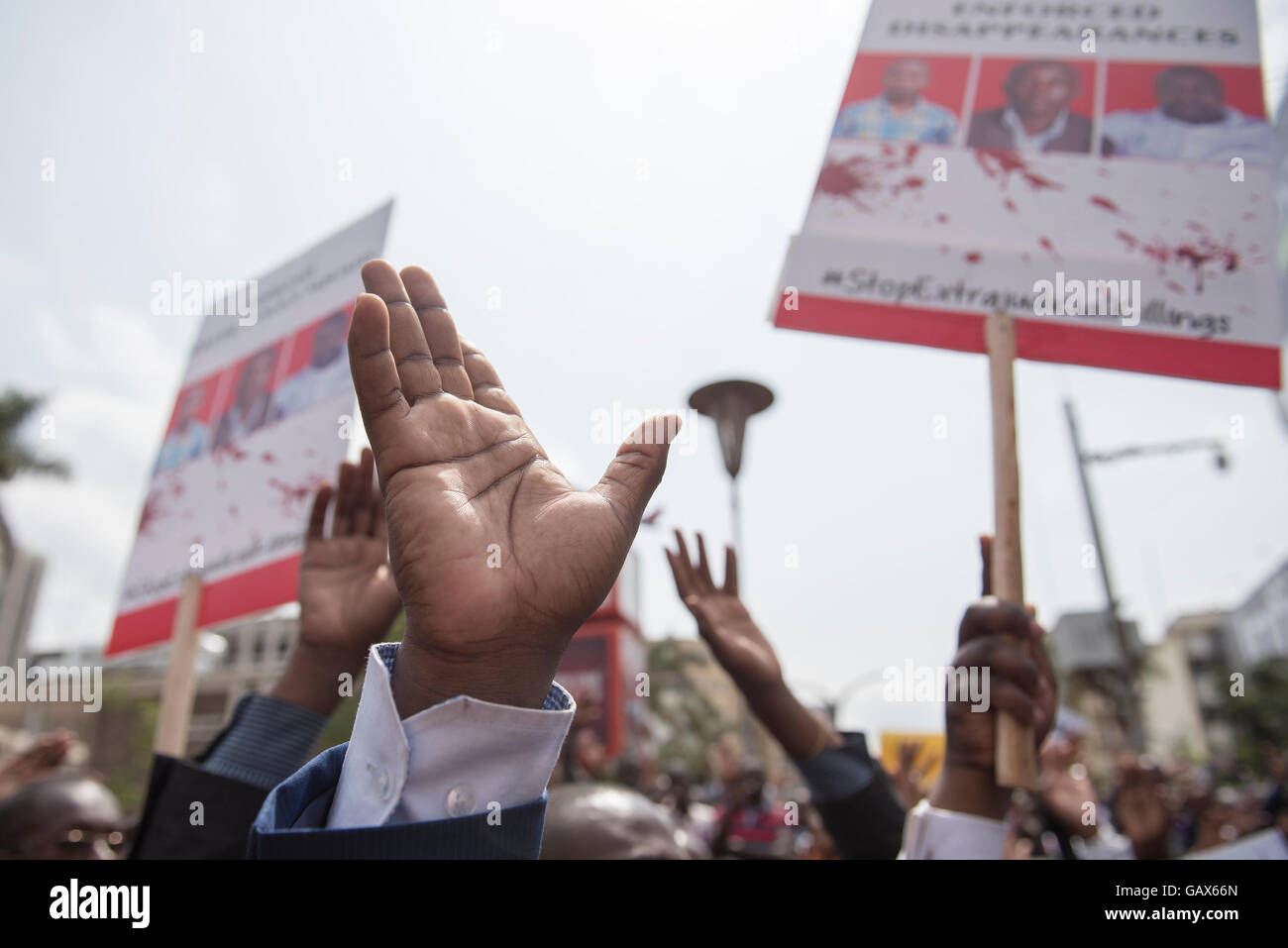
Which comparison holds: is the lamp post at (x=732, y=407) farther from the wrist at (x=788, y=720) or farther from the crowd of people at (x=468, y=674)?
the wrist at (x=788, y=720)

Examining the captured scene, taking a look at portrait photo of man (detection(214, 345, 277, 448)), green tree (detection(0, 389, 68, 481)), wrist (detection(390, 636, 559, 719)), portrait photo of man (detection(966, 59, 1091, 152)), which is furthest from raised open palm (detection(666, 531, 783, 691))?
green tree (detection(0, 389, 68, 481))

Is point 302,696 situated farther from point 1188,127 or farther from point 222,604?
point 1188,127

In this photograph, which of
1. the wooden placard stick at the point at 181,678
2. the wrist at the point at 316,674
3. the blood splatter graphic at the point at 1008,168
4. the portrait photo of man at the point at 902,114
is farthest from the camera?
the wooden placard stick at the point at 181,678

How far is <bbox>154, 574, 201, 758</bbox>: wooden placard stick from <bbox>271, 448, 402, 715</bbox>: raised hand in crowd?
2.91ft

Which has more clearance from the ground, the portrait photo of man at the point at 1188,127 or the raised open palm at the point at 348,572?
the portrait photo of man at the point at 1188,127

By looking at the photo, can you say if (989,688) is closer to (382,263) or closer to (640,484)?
(640,484)

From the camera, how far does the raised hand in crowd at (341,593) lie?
2035 millimetres

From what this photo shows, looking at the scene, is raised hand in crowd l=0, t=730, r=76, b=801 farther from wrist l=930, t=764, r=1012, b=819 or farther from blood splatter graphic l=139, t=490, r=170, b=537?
wrist l=930, t=764, r=1012, b=819

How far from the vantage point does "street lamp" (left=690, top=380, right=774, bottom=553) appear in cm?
340

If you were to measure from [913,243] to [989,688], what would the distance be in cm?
145

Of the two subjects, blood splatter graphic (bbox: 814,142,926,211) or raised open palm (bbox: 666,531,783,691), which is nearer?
raised open palm (bbox: 666,531,783,691)

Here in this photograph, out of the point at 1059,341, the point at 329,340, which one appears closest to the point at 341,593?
the point at 329,340

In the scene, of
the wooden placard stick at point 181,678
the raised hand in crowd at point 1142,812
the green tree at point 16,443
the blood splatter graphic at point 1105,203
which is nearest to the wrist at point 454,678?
the wooden placard stick at point 181,678
